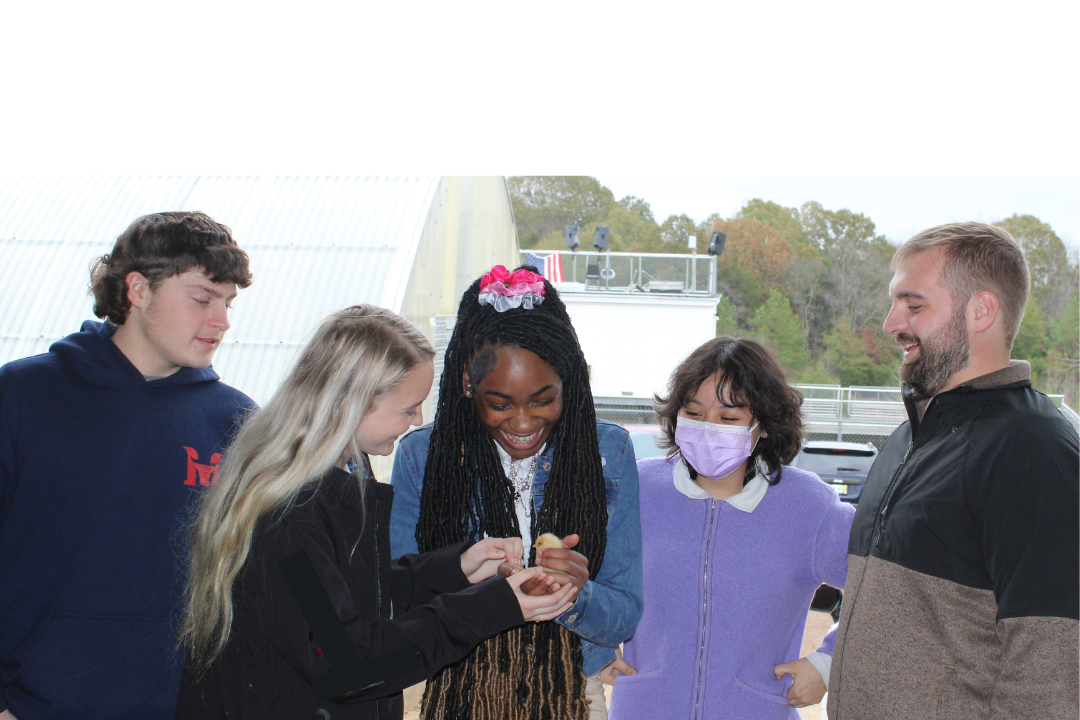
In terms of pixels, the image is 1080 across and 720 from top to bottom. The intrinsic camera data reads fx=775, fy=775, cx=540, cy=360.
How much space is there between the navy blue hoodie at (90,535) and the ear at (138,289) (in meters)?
0.14

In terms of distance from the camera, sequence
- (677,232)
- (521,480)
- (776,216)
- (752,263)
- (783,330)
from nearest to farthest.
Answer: (521,480) < (783,330) < (752,263) < (776,216) < (677,232)

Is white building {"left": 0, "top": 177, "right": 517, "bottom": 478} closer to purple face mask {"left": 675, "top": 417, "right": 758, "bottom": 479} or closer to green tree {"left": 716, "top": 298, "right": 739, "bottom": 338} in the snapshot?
purple face mask {"left": 675, "top": 417, "right": 758, "bottom": 479}

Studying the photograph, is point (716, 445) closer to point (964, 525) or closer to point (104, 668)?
point (964, 525)

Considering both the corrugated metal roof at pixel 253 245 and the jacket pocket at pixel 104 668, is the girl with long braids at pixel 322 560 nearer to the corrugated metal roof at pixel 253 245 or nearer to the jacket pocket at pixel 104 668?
the jacket pocket at pixel 104 668

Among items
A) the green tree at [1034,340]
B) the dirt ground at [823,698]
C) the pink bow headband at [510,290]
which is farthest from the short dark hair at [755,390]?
the green tree at [1034,340]

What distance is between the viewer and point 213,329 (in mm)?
1863

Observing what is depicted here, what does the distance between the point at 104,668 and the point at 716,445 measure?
146cm

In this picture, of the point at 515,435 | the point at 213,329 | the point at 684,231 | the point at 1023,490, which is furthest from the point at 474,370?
the point at 684,231

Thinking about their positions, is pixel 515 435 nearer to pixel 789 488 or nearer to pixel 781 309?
pixel 789 488

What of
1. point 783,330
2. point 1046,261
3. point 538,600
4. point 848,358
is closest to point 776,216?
point 783,330

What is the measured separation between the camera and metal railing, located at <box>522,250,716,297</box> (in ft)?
46.3

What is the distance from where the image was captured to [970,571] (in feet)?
4.83

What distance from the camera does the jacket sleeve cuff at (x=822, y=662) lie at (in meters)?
1.81

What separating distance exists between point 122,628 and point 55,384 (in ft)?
1.84
